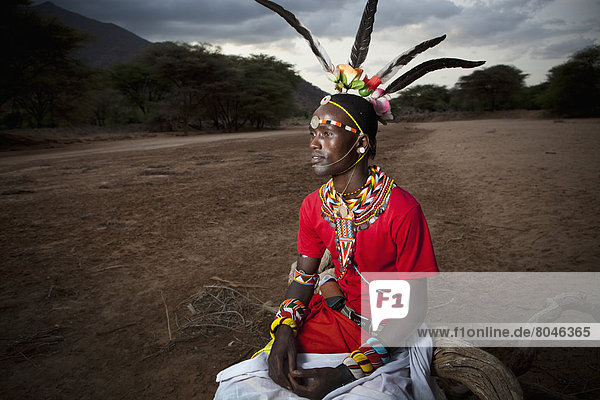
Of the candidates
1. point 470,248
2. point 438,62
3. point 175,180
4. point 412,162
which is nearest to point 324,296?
point 438,62

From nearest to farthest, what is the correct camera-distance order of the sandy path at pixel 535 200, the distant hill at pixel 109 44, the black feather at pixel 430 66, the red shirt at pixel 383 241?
the red shirt at pixel 383 241 < the black feather at pixel 430 66 < the sandy path at pixel 535 200 < the distant hill at pixel 109 44

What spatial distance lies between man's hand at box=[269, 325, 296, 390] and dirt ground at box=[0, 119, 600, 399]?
1.08 metres

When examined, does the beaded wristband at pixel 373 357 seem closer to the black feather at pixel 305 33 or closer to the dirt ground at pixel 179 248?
the dirt ground at pixel 179 248

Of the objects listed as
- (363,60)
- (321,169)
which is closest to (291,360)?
(321,169)

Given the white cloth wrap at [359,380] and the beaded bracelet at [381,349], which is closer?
the white cloth wrap at [359,380]

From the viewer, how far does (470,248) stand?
14.5 feet

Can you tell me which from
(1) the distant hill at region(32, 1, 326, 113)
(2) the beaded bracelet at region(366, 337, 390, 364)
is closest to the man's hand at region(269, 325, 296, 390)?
(2) the beaded bracelet at region(366, 337, 390, 364)

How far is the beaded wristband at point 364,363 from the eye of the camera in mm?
1446

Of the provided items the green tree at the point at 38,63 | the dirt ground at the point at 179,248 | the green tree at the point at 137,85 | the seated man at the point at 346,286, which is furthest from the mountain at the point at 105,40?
the seated man at the point at 346,286

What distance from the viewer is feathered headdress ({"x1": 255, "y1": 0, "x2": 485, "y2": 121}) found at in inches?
73.6

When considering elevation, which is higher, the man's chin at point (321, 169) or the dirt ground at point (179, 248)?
the man's chin at point (321, 169)

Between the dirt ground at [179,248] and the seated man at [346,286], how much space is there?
1089mm

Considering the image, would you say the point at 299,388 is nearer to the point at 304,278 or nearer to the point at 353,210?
the point at 304,278

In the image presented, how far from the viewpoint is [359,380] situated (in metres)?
1.38
